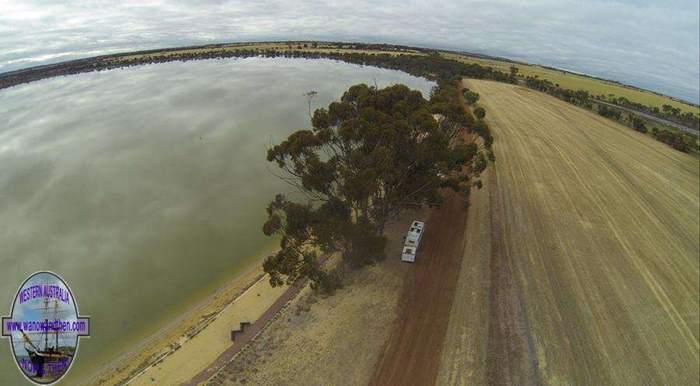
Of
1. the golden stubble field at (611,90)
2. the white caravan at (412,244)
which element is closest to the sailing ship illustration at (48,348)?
→ the white caravan at (412,244)

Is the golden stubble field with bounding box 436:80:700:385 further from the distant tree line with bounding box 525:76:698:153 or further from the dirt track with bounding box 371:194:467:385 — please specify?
the distant tree line with bounding box 525:76:698:153

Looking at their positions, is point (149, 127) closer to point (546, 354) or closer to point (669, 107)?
point (546, 354)

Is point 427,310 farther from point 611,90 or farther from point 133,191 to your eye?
point 611,90

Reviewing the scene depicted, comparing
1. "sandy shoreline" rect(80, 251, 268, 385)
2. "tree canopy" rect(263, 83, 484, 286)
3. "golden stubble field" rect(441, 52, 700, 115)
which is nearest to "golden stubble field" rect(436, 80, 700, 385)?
"tree canopy" rect(263, 83, 484, 286)

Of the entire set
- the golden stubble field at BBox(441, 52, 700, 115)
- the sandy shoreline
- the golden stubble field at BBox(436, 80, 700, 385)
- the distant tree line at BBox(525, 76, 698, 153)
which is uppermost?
the golden stubble field at BBox(441, 52, 700, 115)

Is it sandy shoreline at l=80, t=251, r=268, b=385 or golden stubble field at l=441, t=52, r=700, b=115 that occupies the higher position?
golden stubble field at l=441, t=52, r=700, b=115
